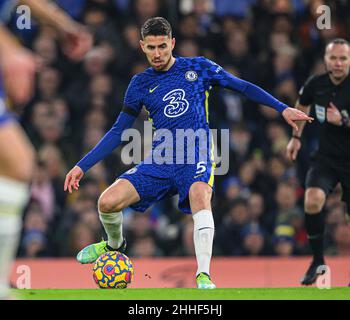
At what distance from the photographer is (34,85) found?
12.8 metres

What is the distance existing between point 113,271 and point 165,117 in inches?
51.1

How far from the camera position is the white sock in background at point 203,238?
24.6ft

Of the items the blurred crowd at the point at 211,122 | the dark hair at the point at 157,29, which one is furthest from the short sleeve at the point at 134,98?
the blurred crowd at the point at 211,122

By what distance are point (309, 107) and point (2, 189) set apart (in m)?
5.64

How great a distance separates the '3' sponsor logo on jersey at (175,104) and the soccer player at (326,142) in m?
1.67

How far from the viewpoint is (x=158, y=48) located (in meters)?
7.78

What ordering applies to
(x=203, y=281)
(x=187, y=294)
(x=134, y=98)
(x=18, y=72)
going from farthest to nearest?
1. (x=134, y=98)
2. (x=203, y=281)
3. (x=187, y=294)
4. (x=18, y=72)

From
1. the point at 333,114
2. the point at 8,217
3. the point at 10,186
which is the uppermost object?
the point at 333,114

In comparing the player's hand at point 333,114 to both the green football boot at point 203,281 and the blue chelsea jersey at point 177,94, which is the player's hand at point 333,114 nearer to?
the blue chelsea jersey at point 177,94

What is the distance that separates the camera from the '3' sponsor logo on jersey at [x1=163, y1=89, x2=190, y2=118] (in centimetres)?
787

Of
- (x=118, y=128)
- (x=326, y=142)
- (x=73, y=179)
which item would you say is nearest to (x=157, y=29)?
(x=118, y=128)

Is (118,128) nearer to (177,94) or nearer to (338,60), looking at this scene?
(177,94)
